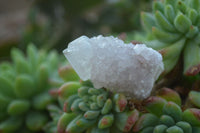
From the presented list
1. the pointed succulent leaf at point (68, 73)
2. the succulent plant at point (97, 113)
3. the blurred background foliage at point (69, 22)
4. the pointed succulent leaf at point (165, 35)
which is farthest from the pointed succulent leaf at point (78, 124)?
the blurred background foliage at point (69, 22)

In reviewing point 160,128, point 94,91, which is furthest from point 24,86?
point 160,128

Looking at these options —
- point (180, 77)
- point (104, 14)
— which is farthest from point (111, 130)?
point (104, 14)

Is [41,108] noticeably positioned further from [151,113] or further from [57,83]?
[151,113]

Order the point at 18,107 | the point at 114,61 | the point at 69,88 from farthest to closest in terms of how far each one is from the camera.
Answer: the point at 18,107 < the point at 69,88 < the point at 114,61

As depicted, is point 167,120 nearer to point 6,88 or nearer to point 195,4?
point 195,4

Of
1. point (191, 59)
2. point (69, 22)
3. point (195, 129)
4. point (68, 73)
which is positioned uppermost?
point (69, 22)

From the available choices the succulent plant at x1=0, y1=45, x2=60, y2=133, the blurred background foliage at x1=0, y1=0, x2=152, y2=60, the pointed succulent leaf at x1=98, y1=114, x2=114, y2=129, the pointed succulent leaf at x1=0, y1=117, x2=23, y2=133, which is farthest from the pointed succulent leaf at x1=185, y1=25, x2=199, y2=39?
A: the blurred background foliage at x1=0, y1=0, x2=152, y2=60

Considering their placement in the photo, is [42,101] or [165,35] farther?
[42,101]
